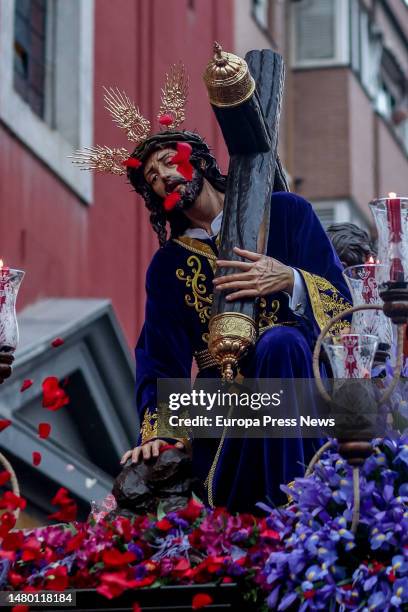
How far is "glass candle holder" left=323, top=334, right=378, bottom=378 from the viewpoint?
5.90m

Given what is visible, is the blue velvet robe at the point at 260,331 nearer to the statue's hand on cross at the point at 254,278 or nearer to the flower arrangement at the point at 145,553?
the statue's hand on cross at the point at 254,278

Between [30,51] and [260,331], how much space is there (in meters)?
8.10

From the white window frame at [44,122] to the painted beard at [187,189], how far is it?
5999 millimetres

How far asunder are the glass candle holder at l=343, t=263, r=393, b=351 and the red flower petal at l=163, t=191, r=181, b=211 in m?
0.88

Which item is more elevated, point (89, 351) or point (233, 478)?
point (89, 351)

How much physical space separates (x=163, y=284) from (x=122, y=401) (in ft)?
25.4

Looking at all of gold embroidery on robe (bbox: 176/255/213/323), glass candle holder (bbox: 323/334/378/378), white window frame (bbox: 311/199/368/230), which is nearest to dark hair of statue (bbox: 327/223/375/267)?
gold embroidery on robe (bbox: 176/255/213/323)

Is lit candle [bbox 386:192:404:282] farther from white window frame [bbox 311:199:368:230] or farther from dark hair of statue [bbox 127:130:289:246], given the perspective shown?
white window frame [bbox 311:199:368:230]

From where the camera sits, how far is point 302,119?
22.6 metres

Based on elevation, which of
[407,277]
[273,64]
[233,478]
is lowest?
[233,478]

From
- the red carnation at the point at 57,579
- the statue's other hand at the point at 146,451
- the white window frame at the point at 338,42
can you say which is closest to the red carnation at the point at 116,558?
the red carnation at the point at 57,579

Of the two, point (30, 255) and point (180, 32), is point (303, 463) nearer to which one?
point (30, 255)

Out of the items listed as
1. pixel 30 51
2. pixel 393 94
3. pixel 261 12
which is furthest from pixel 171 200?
pixel 393 94

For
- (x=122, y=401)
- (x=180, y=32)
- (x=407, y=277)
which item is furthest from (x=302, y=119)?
(x=407, y=277)
